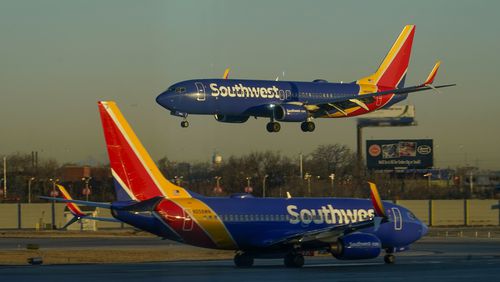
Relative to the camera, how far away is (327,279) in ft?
129

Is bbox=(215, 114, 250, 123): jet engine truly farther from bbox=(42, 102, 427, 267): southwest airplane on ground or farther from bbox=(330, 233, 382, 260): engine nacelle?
bbox=(330, 233, 382, 260): engine nacelle

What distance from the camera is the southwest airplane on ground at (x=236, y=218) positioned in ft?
152

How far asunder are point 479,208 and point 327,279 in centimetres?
7280

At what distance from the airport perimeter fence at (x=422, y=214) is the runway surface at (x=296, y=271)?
49983 mm

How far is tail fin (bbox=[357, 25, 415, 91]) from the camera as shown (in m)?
74.7

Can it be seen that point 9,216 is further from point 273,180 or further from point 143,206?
point 143,206

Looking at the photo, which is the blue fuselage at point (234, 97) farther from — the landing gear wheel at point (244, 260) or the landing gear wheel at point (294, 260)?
the landing gear wheel at point (294, 260)

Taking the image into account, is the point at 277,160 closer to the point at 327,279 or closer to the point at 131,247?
the point at 131,247

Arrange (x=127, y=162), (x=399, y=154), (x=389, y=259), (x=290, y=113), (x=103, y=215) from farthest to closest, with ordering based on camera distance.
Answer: (x=399, y=154)
(x=103, y=215)
(x=290, y=113)
(x=389, y=259)
(x=127, y=162)

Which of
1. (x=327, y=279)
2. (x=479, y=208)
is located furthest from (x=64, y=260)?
(x=479, y=208)

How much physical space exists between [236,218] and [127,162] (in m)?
5.84

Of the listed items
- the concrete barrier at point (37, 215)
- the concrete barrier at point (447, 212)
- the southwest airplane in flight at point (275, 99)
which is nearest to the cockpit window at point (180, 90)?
the southwest airplane in flight at point (275, 99)

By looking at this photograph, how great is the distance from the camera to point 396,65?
7638cm

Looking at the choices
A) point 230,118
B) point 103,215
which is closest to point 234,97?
point 230,118
